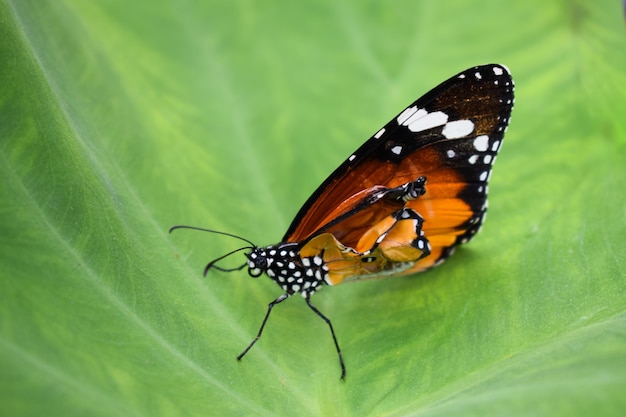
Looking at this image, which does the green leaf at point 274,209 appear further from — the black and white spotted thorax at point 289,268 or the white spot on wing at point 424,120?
the white spot on wing at point 424,120

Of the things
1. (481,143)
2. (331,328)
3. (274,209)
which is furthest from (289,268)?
(481,143)

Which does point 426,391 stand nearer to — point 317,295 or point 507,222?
point 317,295

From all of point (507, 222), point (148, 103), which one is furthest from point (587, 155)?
point (148, 103)

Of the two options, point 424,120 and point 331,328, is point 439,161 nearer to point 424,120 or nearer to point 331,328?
point 424,120

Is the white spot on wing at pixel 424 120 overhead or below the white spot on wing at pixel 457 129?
overhead

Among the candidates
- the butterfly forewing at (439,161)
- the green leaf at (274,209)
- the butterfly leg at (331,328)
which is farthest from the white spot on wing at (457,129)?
the butterfly leg at (331,328)

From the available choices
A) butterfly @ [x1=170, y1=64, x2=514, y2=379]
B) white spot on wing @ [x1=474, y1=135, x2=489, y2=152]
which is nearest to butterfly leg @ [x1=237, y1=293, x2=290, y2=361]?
butterfly @ [x1=170, y1=64, x2=514, y2=379]
